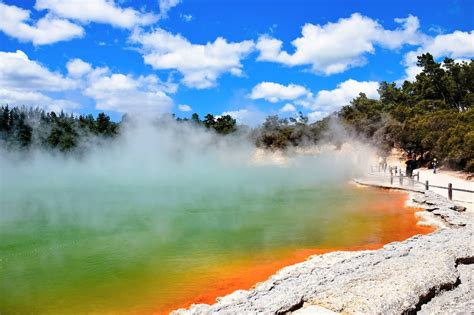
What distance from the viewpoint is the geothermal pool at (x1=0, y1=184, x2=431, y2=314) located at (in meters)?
7.07

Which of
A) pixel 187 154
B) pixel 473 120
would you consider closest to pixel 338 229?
pixel 473 120

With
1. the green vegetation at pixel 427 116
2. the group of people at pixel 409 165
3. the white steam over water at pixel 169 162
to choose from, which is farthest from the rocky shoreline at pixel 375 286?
the white steam over water at pixel 169 162

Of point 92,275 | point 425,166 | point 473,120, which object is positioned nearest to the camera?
point 92,275

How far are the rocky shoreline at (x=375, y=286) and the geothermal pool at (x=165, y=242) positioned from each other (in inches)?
40.2

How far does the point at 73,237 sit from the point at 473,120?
74.0 feet

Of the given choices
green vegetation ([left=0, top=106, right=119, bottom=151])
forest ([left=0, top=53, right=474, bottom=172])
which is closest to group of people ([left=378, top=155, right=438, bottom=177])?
forest ([left=0, top=53, right=474, bottom=172])

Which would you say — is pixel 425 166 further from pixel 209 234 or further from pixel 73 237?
pixel 73 237

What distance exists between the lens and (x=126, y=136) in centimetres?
5534

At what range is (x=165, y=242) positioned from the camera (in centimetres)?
1046

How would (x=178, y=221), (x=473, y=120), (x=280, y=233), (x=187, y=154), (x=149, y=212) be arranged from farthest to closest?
(x=187, y=154)
(x=473, y=120)
(x=149, y=212)
(x=178, y=221)
(x=280, y=233)

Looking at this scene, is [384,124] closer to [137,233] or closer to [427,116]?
[427,116]

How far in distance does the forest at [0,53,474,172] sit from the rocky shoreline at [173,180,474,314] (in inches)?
581

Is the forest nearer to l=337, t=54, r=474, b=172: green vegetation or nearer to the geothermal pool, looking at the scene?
l=337, t=54, r=474, b=172: green vegetation

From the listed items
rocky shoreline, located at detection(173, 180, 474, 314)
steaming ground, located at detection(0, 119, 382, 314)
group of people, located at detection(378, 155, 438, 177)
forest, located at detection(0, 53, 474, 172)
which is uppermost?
forest, located at detection(0, 53, 474, 172)
